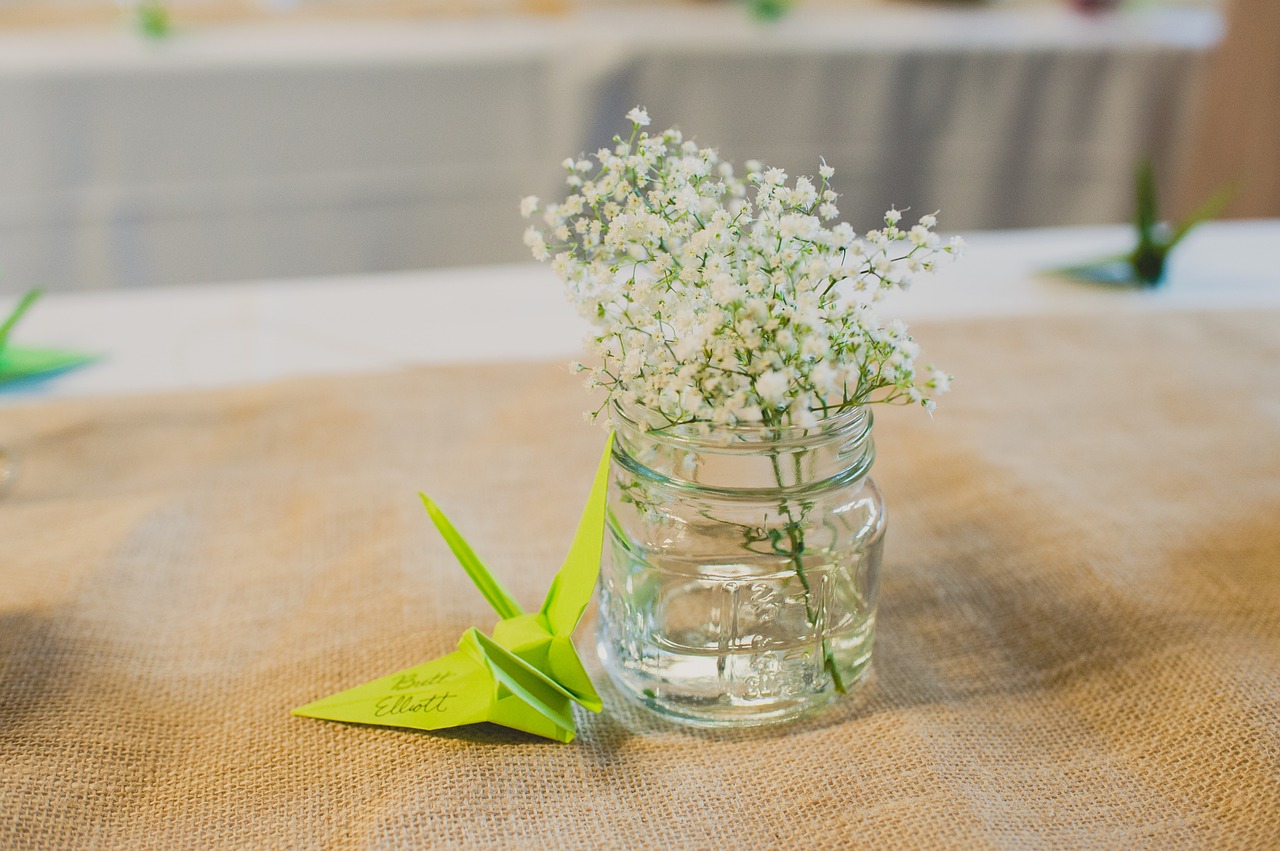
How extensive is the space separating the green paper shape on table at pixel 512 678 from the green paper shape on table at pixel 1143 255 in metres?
0.93

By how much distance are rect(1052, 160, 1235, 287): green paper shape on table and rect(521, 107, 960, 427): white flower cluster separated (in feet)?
2.89

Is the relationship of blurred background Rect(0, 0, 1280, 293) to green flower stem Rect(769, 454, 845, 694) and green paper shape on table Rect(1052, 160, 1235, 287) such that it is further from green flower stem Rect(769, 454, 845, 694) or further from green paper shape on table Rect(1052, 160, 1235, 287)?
green flower stem Rect(769, 454, 845, 694)

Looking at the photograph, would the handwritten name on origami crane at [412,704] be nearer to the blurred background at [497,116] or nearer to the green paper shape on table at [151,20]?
the blurred background at [497,116]

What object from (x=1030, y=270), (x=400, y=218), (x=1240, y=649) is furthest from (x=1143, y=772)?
(x=400, y=218)

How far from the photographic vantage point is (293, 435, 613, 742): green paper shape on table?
1.96 feet

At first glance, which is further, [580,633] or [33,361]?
[33,361]

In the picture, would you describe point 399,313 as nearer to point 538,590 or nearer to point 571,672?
point 538,590

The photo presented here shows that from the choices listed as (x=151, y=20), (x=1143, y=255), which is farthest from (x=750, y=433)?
(x=151, y=20)

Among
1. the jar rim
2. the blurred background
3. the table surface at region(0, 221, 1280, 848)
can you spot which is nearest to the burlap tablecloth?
the table surface at region(0, 221, 1280, 848)

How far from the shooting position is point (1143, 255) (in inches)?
52.2

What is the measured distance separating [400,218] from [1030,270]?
159 centimetres

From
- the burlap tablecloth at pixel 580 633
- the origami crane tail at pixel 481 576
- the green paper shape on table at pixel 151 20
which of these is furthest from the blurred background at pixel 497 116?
the origami crane tail at pixel 481 576

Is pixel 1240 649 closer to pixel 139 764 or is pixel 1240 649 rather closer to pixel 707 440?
pixel 707 440

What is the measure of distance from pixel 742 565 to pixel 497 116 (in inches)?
84.1
